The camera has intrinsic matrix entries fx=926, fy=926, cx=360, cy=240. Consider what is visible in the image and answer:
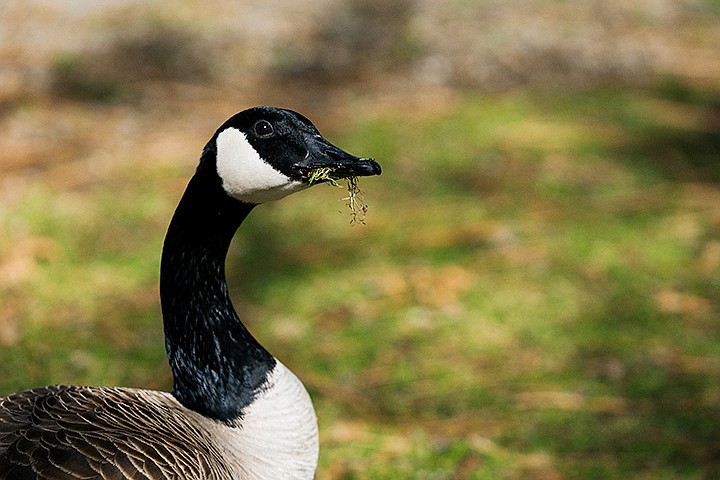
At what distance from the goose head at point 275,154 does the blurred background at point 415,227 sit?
4.06 feet

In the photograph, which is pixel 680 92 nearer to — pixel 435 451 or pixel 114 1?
pixel 114 1

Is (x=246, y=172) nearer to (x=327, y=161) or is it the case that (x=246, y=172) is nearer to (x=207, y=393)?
(x=327, y=161)

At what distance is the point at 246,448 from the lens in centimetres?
210

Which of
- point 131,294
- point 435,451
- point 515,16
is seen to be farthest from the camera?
point 515,16

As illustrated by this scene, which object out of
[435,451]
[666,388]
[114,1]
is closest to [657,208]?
[666,388]

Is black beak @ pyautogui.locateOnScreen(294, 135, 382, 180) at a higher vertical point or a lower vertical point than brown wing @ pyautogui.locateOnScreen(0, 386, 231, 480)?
higher

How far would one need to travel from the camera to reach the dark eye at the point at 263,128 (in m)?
1.91

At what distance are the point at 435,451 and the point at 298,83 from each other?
382cm

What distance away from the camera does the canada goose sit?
5.87ft

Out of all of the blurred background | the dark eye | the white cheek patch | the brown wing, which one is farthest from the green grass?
the dark eye

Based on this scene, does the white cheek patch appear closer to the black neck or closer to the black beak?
the black beak

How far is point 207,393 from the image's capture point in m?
2.19

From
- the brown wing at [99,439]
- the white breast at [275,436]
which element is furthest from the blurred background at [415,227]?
the brown wing at [99,439]

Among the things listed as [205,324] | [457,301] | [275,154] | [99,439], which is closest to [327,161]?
[275,154]
